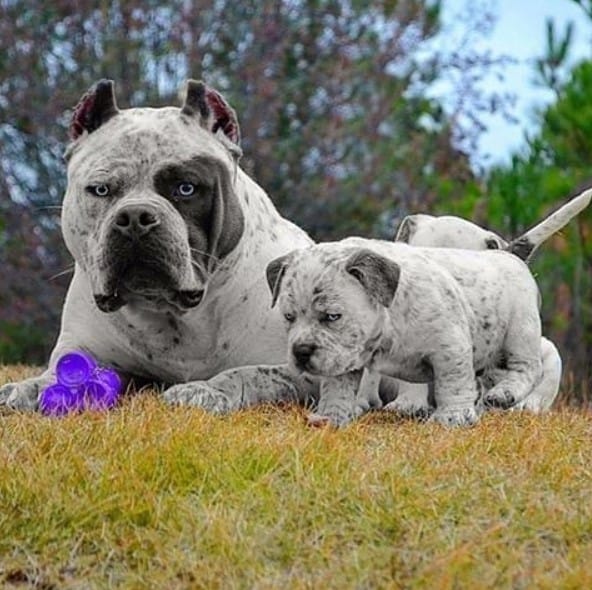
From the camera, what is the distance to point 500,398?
6.10m

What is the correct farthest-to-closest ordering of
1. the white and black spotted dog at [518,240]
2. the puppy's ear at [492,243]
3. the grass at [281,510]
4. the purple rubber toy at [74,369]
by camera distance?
the puppy's ear at [492,243]
the white and black spotted dog at [518,240]
the purple rubber toy at [74,369]
the grass at [281,510]

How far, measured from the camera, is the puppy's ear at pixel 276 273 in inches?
215

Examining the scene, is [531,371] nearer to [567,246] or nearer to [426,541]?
[426,541]

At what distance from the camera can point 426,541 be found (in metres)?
3.70

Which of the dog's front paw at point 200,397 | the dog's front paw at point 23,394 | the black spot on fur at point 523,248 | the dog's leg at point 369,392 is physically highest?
the black spot on fur at point 523,248

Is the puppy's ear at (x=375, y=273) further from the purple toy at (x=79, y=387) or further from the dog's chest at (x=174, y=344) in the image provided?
the purple toy at (x=79, y=387)

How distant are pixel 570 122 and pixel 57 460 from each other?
9.06 meters

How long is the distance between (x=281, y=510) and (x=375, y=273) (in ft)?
5.11

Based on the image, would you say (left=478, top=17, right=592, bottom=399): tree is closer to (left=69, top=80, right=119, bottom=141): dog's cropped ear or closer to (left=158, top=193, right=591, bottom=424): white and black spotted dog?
(left=158, top=193, right=591, bottom=424): white and black spotted dog

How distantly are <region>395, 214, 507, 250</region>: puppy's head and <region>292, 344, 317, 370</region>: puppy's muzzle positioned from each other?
192 centimetres

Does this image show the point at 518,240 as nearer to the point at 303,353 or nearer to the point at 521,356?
the point at 521,356

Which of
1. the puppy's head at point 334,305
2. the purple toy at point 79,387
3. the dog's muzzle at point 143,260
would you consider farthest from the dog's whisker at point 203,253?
the purple toy at point 79,387

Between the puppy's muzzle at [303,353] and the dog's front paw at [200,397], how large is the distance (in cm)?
47

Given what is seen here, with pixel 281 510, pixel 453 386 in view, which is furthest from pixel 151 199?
pixel 281 510
